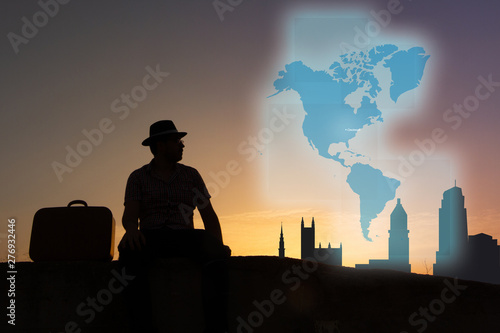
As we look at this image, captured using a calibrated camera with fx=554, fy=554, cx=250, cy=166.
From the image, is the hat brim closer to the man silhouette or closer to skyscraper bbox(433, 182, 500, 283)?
the man silhouette

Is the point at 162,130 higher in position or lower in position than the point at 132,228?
higher

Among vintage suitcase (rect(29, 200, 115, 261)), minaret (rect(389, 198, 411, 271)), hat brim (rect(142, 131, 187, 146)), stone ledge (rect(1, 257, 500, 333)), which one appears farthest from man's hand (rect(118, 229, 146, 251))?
minaret (rect(389, 198, 411, 271))

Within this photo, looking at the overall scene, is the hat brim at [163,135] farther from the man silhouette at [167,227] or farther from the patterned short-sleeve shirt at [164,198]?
the patterned short-sleeve shirt at [164,198]

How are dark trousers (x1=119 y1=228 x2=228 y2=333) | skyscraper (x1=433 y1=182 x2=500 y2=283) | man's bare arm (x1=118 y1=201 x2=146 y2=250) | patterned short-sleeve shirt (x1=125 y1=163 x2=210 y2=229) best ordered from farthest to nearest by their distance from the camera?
skyscraper (x1=433 y1=182 x2=500 y2=283) < patterned short-sleeve shirt (x1=125 y1=163 x2=210 y2=229) < man's bare arm (x1=118 y1=201 x2=146 y2=250) < dark trousers (x1=119 y1=228 x2=228 y2=333)

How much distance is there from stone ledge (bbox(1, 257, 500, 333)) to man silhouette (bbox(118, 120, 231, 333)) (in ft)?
1.20

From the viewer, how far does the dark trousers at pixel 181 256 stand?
13.7 ft

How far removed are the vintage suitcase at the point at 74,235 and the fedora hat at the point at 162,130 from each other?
0.77m

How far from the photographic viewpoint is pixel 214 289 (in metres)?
4.20

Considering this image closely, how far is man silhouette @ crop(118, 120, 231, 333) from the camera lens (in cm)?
420

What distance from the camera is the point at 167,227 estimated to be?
14.6 feet

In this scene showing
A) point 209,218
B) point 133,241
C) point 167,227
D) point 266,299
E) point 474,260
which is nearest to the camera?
point 133,241

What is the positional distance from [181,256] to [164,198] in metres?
0.50

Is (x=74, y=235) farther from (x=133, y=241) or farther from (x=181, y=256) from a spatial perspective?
(x=181, y=256)

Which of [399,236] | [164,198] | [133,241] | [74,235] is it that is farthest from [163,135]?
[399,236]
